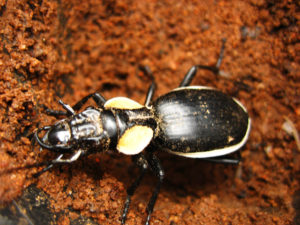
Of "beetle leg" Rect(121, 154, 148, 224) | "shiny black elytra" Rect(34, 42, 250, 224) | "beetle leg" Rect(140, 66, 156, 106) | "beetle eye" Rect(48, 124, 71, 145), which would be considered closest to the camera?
"beetle eye" Rect(48, 124, 71, 145)

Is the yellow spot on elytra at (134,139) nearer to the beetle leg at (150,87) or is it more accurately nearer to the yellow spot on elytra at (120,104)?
the yellow spot on elytra at (120,104)

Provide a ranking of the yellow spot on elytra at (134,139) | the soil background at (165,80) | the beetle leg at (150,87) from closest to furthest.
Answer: the soil background at (165,80) < the yellow spot on elytra at (134,139) < the beetle leg at (150,87)

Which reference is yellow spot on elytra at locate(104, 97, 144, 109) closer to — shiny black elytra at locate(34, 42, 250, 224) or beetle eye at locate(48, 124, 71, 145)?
shiny black elytra at locate(34, 42, 250, 224)

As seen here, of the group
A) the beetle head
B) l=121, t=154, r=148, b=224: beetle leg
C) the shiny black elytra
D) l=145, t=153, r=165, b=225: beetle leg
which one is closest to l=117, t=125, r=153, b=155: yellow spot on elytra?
the shiny black elytra

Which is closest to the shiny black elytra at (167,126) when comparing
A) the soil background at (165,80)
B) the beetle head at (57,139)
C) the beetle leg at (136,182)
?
the beetle leg at (136,182)

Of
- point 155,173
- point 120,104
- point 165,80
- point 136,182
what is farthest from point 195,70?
point 136,182

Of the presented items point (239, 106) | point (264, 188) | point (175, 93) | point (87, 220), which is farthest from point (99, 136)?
point (264, 188)

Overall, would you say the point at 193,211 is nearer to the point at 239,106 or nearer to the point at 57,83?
the point at 239,106
